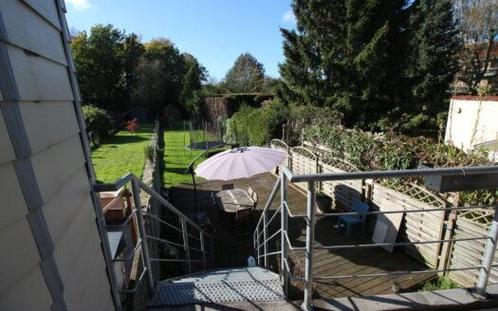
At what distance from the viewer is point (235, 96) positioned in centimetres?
2600

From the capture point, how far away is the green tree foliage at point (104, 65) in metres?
35.0

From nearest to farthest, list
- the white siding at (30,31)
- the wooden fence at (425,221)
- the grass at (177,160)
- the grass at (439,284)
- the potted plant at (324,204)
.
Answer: the white siding at (30,31) → the wooden fence at (425,221) → the grass at (439,284) → the potted plant at (324,204) → the grass at (177,160)

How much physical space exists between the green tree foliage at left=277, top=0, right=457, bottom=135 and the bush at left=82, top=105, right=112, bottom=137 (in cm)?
1252

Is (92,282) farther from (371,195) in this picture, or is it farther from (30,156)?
(371,195)

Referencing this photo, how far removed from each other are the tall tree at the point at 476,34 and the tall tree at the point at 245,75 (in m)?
22.1

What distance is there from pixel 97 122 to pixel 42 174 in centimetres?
2175

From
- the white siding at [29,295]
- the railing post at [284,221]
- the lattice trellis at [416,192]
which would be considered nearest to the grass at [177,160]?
the lattice trellis at [416,192]

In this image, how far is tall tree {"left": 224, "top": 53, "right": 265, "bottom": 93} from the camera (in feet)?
138

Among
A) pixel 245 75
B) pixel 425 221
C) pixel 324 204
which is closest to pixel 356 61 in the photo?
pixel 324 204

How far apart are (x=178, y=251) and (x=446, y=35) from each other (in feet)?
73.0

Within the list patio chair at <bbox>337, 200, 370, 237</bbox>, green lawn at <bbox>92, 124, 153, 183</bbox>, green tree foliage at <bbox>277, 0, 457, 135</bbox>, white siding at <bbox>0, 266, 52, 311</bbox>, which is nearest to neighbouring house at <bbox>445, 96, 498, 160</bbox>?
green tree foliage at <bbox>277, 0, 457, 135</bbox>

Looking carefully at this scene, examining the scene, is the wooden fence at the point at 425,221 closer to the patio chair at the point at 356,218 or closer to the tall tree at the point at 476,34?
the patio chair at the point at 356,218

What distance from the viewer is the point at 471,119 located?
1387cm

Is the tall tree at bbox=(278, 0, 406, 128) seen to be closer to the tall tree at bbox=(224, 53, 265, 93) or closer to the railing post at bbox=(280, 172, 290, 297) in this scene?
the railing post at bbox=(280, 172, 290, 297)
